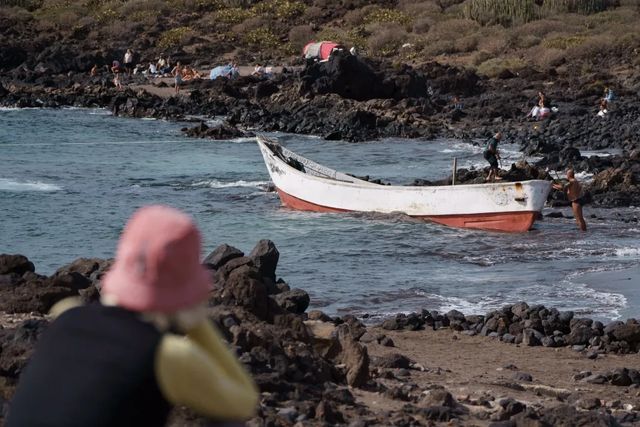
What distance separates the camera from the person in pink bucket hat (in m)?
2.92

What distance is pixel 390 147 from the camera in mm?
35125

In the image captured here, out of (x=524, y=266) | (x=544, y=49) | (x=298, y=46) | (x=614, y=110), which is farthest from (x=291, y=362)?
(x=298, y=46)

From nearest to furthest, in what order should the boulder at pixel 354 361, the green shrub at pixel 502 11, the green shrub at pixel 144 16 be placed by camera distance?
the boulder at pixel 354 361, the green shrub at pixel 502 11, the green shrub at pixel 144 16

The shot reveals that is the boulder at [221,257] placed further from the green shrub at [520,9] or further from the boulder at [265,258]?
the green shrub at [520,9]

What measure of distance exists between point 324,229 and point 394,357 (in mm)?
12237

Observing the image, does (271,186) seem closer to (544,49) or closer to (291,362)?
(291,362)

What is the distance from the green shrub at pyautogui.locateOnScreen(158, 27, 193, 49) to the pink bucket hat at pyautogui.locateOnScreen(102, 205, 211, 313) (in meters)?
58.1

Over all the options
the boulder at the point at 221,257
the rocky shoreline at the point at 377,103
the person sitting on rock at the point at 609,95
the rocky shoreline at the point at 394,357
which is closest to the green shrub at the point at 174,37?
the rocky shoreline at the point at 377,103

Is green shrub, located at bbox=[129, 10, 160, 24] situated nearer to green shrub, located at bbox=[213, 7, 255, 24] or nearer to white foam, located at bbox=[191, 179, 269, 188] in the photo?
green shrub, located at bbox=[213, 7, 255, 24]

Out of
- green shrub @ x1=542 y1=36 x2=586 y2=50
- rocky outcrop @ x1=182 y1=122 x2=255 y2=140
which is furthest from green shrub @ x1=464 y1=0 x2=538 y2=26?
rocky outcrop @ x1=182 y1=122 x2=255 y2=140

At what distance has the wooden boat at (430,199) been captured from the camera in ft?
72.1

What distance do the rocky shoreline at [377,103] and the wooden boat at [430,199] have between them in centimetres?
746

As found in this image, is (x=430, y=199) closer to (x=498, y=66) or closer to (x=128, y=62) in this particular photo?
(x=498, y=66)

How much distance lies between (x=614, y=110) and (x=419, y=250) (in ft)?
62.1
